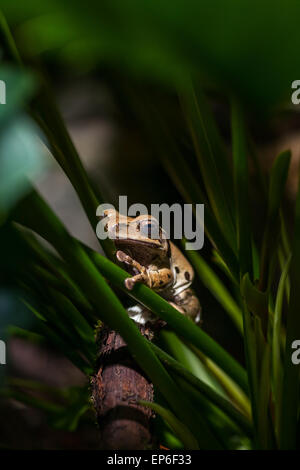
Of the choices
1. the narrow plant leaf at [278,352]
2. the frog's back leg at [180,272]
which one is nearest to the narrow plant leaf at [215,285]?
the frog's back leg at [180,272]

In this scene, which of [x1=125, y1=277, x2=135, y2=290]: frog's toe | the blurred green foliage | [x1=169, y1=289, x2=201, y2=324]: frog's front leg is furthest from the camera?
[x1=169, y1=289, x2=201, y2=324]: frog's front leg

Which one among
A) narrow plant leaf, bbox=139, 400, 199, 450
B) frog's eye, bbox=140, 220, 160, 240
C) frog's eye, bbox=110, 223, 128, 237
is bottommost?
Result: narrow plant leaf, bbox=139, 400, 199, 450

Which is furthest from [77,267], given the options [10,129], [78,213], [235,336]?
[78,213]

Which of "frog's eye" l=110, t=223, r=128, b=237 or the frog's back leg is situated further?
the frog's back leg

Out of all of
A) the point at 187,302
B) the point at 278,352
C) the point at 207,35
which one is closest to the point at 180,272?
the point at 187,302

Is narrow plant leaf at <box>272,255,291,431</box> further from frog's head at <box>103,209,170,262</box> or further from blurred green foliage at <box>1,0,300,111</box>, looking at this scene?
blurred green foliage at <box>1,0,300,111</box>

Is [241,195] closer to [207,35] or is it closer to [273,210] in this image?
[273,210]

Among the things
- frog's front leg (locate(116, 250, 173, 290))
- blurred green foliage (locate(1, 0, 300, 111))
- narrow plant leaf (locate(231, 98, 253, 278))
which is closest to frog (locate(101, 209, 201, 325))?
frog's front leg (locate(116, 250, 173, 290))
